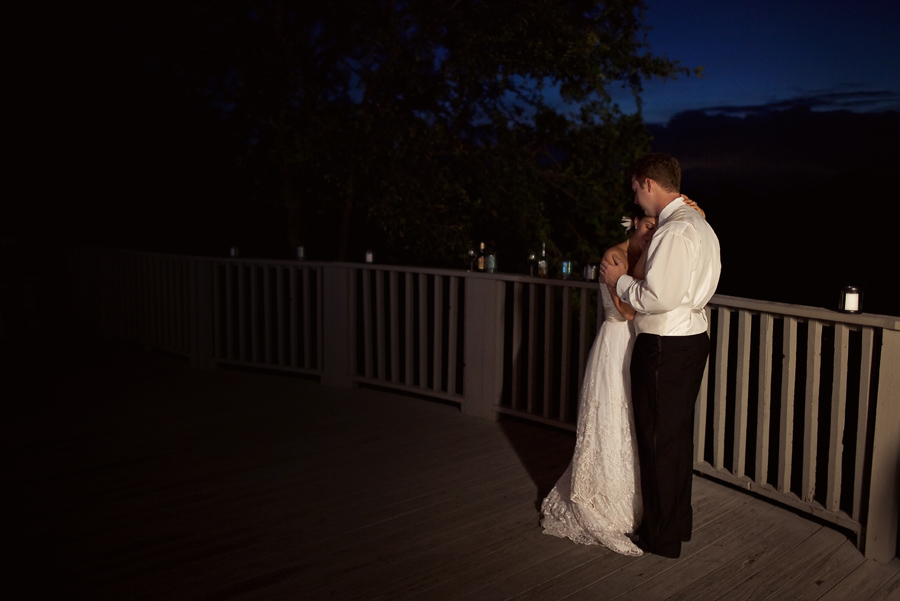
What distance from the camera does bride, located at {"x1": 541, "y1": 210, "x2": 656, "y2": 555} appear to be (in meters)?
2.82

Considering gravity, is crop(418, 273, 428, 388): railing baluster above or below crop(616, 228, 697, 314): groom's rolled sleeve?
below

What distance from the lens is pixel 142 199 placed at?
10.3 m

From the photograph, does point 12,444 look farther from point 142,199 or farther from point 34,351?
point 142,199

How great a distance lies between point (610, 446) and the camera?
2.84m

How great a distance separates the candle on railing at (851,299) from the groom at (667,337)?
548mm

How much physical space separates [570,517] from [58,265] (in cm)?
822

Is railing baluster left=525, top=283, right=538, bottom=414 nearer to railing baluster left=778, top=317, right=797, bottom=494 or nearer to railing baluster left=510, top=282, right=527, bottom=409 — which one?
railing baluster left=510, top=282, right=527, bottom=409

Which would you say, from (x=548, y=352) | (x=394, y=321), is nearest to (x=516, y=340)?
(x=548, y=352)

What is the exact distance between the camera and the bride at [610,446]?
282cm

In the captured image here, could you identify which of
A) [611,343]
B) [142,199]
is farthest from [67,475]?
[142,199]

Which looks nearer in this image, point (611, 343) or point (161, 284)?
point (611, 343)

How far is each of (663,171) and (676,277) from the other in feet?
1.30

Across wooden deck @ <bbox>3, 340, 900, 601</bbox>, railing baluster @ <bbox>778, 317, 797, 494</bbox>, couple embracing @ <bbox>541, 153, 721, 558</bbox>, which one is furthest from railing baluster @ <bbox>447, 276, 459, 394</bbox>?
railing baluster @ <bbox>778, 317, 797, 494</bbox>

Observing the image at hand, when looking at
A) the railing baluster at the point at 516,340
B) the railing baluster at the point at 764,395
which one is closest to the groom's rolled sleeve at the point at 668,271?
the railing baluster at the point at 764,395
